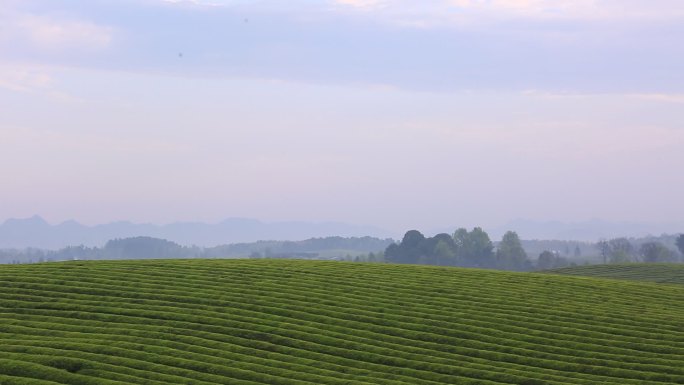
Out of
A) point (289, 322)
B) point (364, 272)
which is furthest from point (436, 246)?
point (289, 322)

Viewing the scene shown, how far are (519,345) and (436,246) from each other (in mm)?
165090

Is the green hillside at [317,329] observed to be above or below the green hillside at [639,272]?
below

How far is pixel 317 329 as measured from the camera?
32.9 meters

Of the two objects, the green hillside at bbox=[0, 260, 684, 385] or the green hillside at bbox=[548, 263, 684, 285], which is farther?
the green hillside at bbox=[548, 263, 684, 285]

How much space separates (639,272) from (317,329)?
2059 inches

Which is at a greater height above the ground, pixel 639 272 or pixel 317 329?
pixel 639 272

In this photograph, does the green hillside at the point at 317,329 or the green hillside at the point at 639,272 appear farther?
the green hillside at the point at 639,272

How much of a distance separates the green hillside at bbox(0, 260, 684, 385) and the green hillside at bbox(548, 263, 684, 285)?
28.5 m

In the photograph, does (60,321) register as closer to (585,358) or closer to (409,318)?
(409,318)

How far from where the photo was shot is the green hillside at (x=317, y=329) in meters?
28.5

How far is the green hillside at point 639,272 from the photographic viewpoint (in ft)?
236

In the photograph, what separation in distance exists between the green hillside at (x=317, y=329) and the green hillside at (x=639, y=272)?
28476 millimetres

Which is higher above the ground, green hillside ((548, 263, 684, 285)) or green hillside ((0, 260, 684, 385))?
green hillside ((548, 263, 684, 285))

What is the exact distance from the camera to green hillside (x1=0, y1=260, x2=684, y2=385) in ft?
93.5
